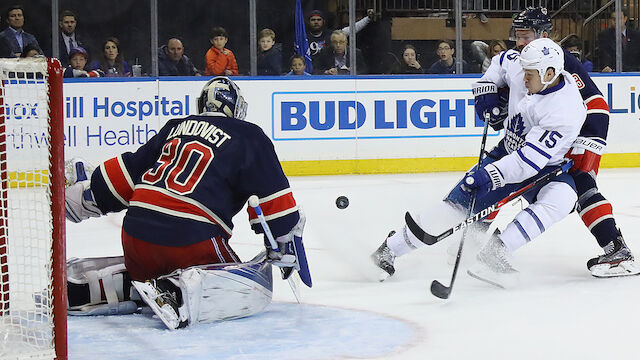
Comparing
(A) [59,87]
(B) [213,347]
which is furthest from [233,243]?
(A) [59,87]

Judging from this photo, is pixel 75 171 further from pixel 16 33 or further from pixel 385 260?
pixel 16 33

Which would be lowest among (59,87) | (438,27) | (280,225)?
(280,225)

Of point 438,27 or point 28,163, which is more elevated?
point 438,27

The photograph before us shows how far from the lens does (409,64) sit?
26.6ft

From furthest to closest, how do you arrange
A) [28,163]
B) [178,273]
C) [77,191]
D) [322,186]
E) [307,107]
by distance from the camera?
[307,107], [322,186], [28,163], [77,191], [178,273]

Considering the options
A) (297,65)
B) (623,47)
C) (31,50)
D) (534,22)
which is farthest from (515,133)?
(623,47)

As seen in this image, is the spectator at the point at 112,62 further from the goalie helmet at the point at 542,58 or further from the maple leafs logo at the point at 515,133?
the goalie helmet at the point at 542,58

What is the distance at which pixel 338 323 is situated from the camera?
2887 mm

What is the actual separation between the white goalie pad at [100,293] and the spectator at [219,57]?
499 centimetres

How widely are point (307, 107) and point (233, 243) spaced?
332 centimetres

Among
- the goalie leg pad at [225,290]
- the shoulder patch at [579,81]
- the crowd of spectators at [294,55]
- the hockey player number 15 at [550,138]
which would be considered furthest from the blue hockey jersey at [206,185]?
the crowd of spectators at [294,55]

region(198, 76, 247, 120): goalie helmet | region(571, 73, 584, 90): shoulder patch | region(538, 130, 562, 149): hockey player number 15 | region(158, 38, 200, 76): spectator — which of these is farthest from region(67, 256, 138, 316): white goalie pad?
region(158, 38, 200, 76): spectator

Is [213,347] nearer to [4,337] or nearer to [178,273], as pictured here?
[178,273]

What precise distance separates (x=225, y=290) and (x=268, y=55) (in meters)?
5.24
